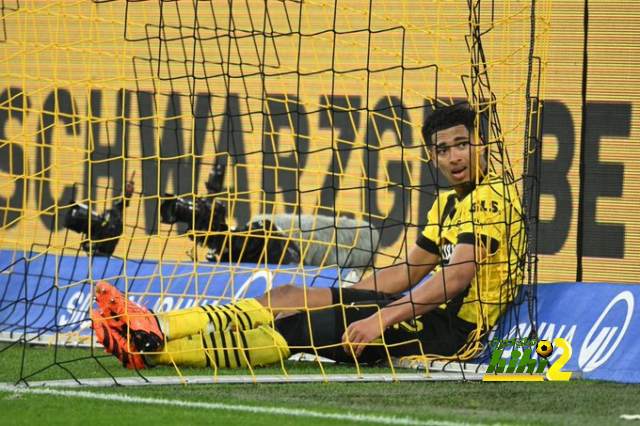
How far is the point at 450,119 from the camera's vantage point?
5.89m

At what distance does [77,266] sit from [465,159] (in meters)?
3.33

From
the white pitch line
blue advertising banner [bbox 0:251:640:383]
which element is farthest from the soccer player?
the white pitch line

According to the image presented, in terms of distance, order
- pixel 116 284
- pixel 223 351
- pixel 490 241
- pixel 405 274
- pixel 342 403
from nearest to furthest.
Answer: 1. pixel 342 403
2. pixel 223 351
3. pixel 490 241
4. pixel 405 274
5. pixel 116 284

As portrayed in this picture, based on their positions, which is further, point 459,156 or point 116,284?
point 116,284

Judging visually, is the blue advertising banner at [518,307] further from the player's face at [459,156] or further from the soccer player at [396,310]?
the player's face at [459,156]

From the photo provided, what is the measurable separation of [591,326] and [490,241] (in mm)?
620

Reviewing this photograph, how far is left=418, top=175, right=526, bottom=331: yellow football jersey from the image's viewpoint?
5.71 metres

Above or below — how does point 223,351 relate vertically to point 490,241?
below

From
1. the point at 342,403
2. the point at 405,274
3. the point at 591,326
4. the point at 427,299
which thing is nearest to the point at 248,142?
the point at 405,274

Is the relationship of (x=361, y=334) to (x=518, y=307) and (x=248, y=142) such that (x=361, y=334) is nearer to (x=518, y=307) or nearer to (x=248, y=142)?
(x=518, y=307)

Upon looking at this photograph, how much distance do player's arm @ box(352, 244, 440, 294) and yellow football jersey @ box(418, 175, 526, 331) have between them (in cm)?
28

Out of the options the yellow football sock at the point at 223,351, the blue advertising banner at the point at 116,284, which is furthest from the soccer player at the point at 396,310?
the blue advertising banner at the point at 116,284

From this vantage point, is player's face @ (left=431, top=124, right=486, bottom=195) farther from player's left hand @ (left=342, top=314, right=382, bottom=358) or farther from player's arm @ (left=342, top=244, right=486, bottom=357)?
player's left hand @ (left=342, top=314, right=382, bottom=358)

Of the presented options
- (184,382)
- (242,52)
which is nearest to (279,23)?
(242,52)
